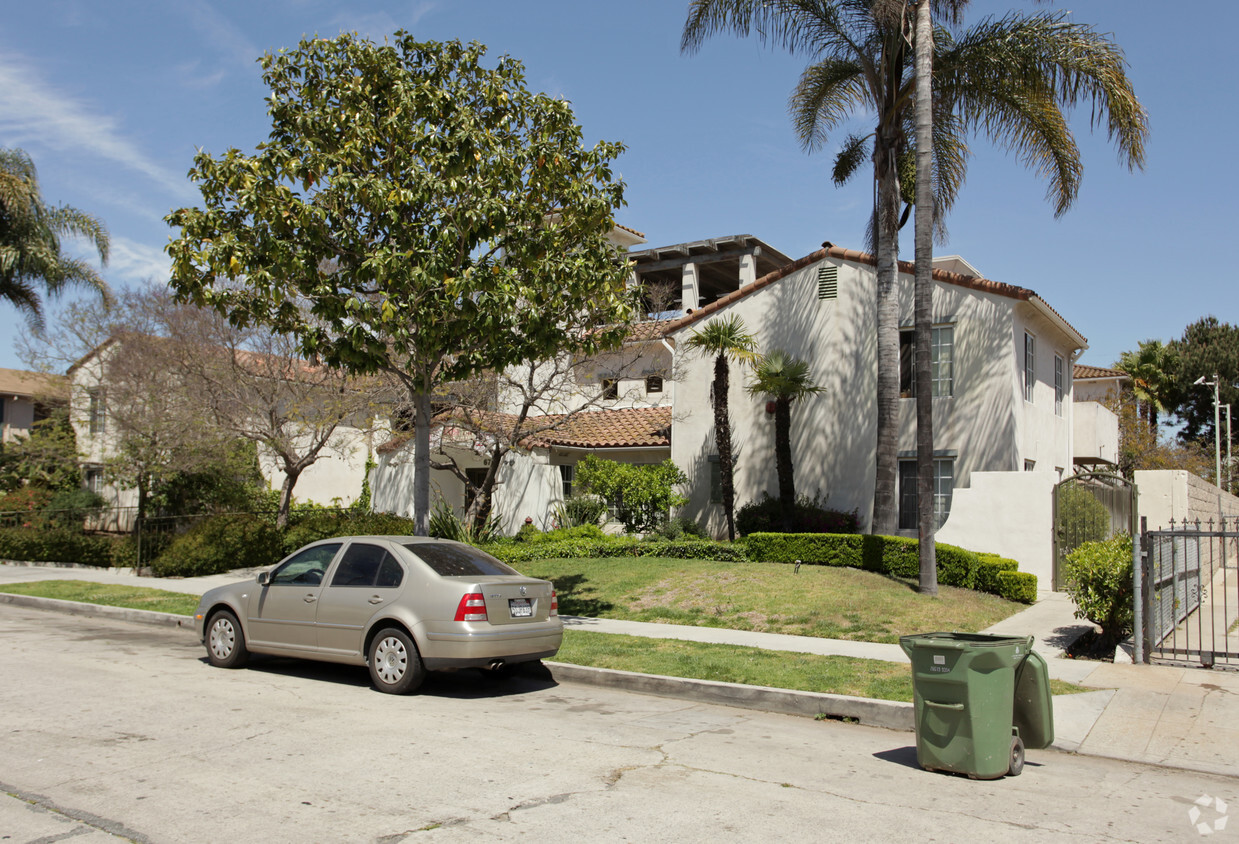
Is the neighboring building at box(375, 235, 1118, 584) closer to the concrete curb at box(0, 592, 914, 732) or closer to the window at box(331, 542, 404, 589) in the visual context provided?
the concrete curb at box(0, 592, 914, 732)

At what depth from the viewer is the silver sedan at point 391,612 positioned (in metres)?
8.56

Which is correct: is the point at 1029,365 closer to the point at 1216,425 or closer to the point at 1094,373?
Answer: the point at 1094,373

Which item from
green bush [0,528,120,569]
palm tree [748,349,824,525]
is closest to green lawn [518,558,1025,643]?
palm tree [748,349,824,525]

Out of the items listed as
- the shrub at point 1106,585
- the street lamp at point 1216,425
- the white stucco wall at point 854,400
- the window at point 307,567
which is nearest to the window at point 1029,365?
the white stucco wall at point 854,400

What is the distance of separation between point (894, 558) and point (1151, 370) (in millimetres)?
41312

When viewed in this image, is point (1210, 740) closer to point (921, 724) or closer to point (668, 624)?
point (921, 724)

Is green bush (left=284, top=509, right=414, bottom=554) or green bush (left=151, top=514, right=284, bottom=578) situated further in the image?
green bush (left=284, top=509, right=414, bottom=554)

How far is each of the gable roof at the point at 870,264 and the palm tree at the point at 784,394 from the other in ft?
7.56

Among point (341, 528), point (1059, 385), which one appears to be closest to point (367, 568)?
point (341, 528)

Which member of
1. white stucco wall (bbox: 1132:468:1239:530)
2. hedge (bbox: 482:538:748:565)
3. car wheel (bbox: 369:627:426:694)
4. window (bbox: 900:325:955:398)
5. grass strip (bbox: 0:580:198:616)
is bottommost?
grass strip (bbox: 0:580:198:616)

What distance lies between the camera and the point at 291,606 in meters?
9.52

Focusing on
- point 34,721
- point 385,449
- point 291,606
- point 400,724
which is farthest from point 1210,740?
point 385,449

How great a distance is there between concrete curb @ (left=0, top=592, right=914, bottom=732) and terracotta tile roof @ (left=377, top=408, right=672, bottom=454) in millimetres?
12167

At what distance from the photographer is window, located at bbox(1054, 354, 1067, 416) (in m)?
23.0
